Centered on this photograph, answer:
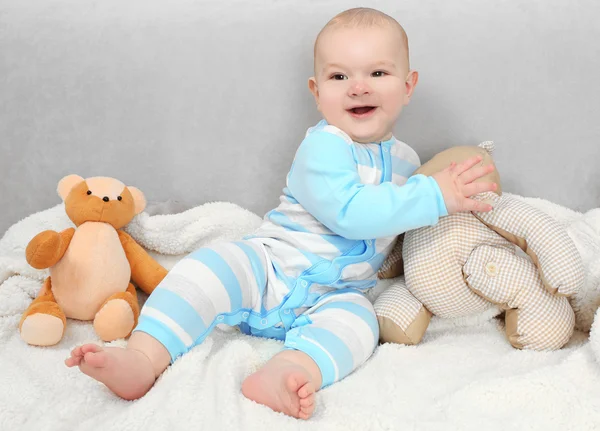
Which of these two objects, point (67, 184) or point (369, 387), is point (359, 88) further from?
point (67, 184)

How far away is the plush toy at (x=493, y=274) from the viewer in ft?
3.34

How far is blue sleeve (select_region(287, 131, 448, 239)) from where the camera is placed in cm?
100

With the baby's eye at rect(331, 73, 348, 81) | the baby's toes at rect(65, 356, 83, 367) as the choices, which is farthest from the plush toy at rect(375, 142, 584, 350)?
the baby's toes at rect(65, 356, 83, 367)

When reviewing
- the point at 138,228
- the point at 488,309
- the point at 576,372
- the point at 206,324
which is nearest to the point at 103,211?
the point at 138,228

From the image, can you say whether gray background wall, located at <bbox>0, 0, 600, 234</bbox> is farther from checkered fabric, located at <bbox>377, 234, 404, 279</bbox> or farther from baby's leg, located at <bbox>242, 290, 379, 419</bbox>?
baby's leg, located at <bbox>242, 290, 379, 419</bbox>

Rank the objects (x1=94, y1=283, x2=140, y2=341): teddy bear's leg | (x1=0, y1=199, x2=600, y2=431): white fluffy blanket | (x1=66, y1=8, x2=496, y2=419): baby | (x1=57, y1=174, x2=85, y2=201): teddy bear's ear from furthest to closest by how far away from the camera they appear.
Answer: (x1=57, y1=174, x2=85, y2=201): teddy bear's ear → (x1=94, y1=283, x2=140, y2=341): teddy bear's leg → (x1=66, y1=8, x2=496, y2=419): baby → (x1=0, y1=199, x2=600, y2=431): white fluffy blanket

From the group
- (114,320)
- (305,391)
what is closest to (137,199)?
(114,320)

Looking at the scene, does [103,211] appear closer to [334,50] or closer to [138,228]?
[138,228]

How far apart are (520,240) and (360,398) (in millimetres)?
410

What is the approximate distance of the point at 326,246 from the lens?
3.66 feet

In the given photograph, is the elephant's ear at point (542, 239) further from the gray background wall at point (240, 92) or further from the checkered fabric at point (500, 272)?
the gray background wall at point (240, 92)

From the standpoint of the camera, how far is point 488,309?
1.13m

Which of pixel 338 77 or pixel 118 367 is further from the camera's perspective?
pixel 338 77

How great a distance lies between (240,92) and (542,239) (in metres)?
0.71
